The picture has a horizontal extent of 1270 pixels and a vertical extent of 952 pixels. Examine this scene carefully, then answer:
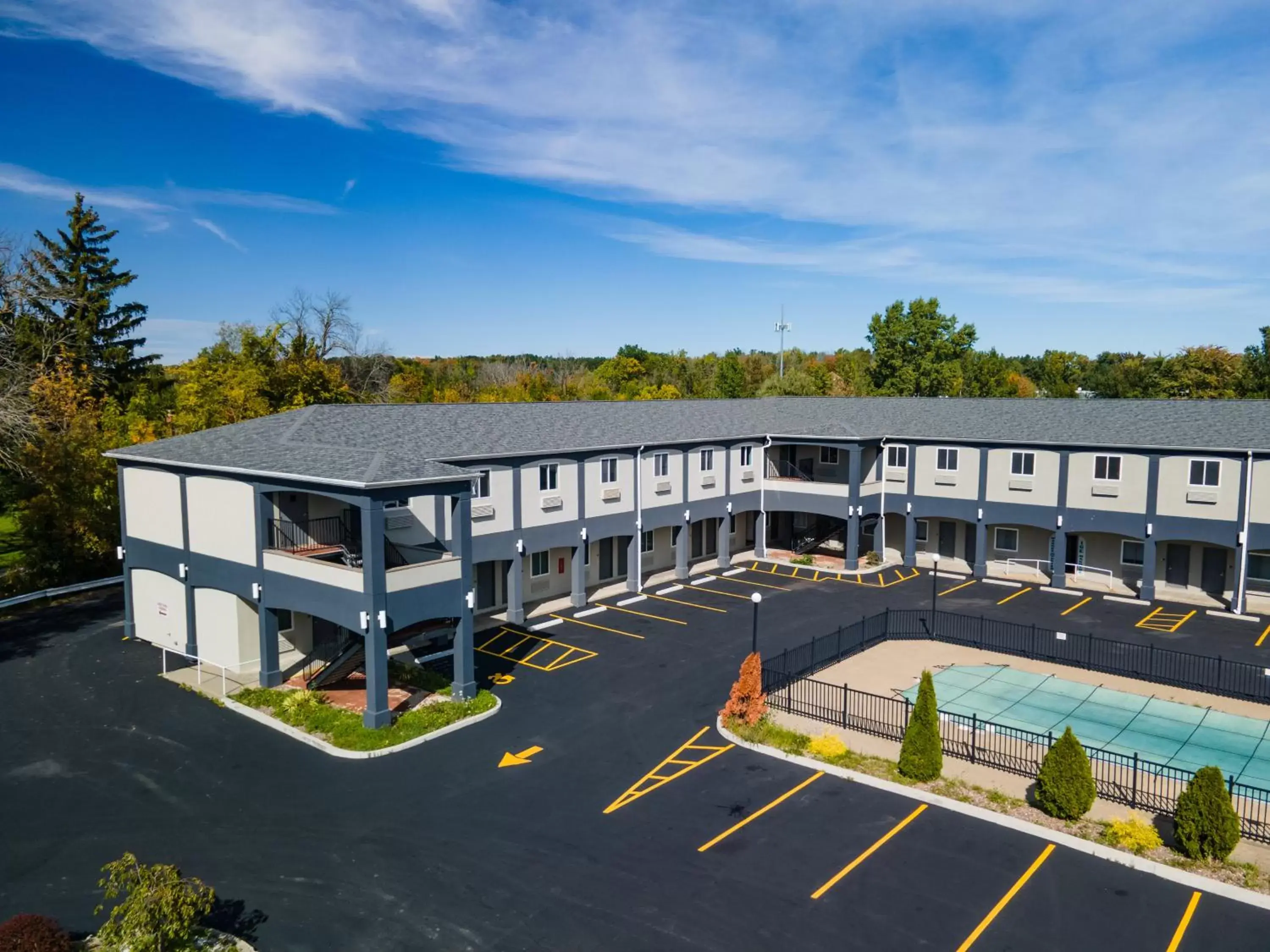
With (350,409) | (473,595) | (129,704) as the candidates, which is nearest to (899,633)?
(473,595)

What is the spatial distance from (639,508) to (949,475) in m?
16.4

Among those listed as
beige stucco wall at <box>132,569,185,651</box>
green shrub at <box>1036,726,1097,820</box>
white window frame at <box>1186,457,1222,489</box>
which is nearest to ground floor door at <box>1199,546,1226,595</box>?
white window frame at <box>1186,457,1222,489</box>

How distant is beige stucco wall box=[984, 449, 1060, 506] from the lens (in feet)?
126

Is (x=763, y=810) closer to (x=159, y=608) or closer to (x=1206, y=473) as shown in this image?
(x=159, y=608)

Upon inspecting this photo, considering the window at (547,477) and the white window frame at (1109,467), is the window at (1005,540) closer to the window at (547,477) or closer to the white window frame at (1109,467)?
the white window frame at (1109,467)

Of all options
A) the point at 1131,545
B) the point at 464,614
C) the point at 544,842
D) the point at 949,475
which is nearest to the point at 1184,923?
the point at 544,842

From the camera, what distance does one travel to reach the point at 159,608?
28.8 metres

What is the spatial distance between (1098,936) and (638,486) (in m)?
25.2

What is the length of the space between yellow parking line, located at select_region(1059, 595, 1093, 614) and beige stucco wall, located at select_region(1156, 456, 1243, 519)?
471 centimetres

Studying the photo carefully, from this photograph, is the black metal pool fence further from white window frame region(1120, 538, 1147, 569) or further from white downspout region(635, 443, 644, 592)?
white window frame region(1120, 538, 1147, 569)

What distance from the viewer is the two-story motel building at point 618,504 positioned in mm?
Result: 23375

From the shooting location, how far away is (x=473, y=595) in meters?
23.6

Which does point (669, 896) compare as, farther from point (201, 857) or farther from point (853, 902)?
point (201, 857)

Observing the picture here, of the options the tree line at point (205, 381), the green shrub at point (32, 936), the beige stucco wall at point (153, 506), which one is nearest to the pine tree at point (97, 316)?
the tree line at point (205, 381)
